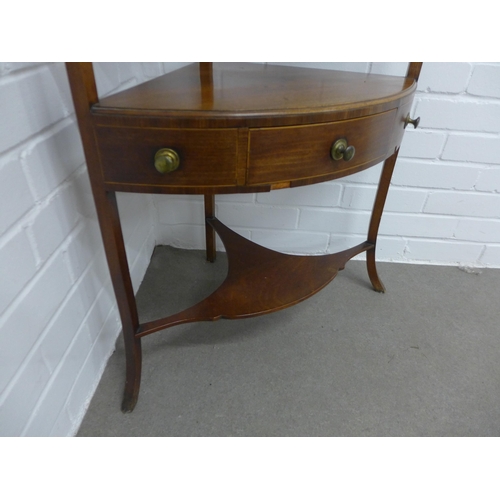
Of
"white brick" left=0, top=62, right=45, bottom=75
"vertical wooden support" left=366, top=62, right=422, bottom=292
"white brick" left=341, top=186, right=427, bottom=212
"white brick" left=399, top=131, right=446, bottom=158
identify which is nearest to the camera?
"white brick" left=0, top=62, right=45, bottom=75

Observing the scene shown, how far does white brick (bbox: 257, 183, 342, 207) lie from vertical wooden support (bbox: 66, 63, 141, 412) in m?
0.60

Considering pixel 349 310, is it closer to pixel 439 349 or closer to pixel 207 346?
pixel 439 349

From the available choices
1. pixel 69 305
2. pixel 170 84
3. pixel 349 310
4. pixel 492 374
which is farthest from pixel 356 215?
pixel 69 305

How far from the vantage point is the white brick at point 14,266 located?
1.62ft

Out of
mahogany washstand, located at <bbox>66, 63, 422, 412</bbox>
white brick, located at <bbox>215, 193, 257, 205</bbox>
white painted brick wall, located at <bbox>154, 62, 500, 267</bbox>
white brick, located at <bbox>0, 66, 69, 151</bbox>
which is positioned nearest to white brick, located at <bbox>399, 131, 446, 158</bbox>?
white painted brick wall, located at <bbox>154, 62, 500, 267</bbox>

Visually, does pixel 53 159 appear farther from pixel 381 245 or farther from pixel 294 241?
pixel 381 245

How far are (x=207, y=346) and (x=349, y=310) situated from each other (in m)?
0.43

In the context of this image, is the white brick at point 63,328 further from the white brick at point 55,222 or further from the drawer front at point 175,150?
the drawer front at point 175,150

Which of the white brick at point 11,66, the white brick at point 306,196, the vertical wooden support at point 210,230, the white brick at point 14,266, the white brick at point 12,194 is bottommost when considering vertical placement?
the vertical wooden support at point 210,230

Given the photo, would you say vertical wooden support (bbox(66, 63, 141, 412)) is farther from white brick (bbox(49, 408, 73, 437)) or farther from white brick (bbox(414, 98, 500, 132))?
white brick (bbox(414, 98, 500, 132))

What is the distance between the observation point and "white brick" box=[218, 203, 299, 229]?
1190mm

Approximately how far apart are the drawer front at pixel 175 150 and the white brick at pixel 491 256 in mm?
1126

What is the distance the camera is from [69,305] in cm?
69

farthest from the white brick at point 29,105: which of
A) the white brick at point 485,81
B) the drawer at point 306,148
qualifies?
the white brick at point 485,81
